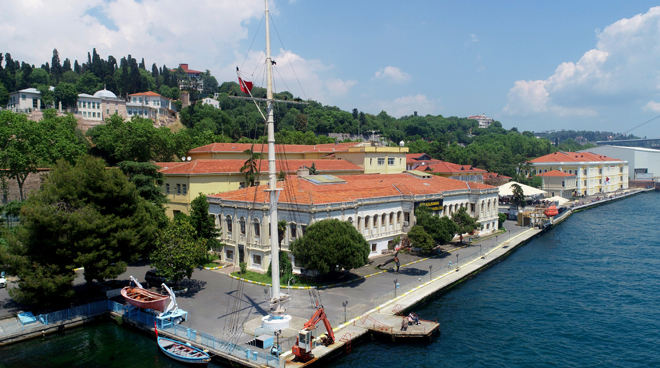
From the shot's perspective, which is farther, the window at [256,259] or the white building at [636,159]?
the white building at [636,159]

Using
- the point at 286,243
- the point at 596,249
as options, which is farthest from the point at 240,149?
the point at 596,249

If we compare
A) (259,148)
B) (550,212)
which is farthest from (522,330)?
(259,148)

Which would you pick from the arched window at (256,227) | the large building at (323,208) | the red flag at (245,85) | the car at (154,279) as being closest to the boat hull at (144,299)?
the car at (154,279)

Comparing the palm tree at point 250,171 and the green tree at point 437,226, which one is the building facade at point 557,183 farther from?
the palm tree at point 250,171

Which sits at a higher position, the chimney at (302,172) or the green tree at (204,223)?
the chimney at (302,172)

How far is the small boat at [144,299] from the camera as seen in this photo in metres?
29.1

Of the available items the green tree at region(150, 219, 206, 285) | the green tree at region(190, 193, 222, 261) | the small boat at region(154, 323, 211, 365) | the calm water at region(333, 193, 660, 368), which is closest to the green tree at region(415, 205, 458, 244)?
the calm water at region(333, 193, 660, 368)

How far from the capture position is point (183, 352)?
82.7 feet

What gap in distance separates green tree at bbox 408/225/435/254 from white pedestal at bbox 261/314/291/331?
19.8 m

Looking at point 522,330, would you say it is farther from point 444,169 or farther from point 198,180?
point 444,169

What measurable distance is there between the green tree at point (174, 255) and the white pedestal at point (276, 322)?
32.7 ft

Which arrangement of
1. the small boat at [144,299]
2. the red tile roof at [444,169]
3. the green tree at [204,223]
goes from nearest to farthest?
1. the small boat at [144,299]
2. the green tree at [204,223]
3. the red tile roof at [444,169]

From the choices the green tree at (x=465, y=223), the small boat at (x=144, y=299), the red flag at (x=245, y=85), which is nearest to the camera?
the red flag at (x=245, y=85)

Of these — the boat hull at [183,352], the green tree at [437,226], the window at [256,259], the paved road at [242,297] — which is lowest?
the boat hull at [183,352]
